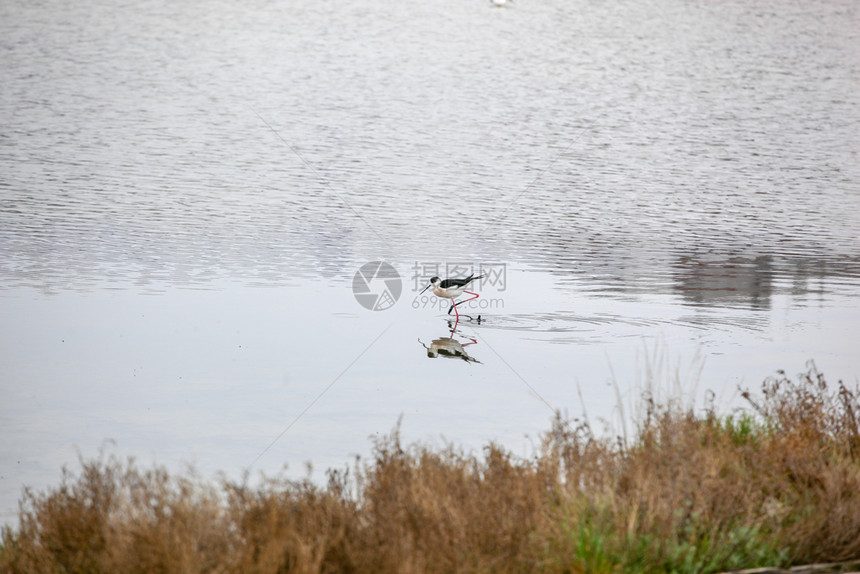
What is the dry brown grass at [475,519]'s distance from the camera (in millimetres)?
5105

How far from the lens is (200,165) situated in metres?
28.8

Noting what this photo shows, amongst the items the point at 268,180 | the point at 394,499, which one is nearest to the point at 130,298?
the point at 394,499

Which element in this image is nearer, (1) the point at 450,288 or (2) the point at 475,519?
(2) the point at 475,519

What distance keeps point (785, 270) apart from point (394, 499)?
12656 mm

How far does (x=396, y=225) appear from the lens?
21297mm

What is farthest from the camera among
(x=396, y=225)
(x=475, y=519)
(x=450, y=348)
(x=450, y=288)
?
(x=396, y=225)

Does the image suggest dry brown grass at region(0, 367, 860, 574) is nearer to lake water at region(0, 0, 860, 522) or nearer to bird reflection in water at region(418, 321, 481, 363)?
lake water at region(0, 0, 860, 522)

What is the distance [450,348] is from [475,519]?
20.5ft

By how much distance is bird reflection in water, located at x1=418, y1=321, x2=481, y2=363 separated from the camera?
11305 millimetres

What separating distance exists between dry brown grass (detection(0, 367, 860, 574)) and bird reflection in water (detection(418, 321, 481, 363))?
15.7ft

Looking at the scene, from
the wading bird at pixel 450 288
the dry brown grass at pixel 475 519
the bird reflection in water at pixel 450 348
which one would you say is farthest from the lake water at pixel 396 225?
the dry brown grass at pixel 475 519

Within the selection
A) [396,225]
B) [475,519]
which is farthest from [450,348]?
[396,225]

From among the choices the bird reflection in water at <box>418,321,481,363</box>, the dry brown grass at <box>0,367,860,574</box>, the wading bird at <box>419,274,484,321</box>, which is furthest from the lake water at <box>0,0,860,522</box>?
the dry brown grass at <box>0,367,860,574</box>

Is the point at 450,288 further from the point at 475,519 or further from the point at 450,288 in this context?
the point at 475,519
